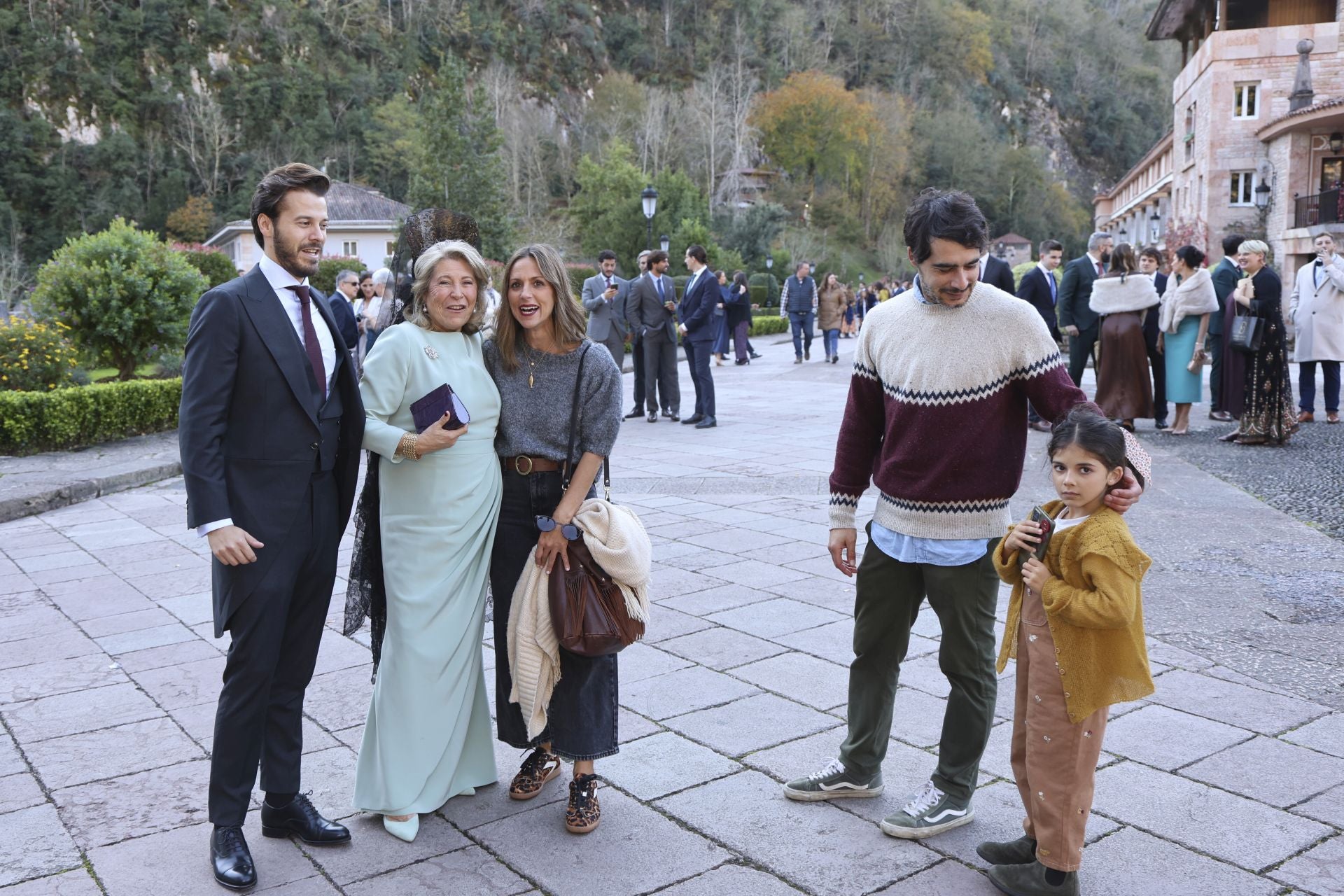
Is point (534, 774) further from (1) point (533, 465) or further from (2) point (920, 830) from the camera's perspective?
(2) point (920, 830)

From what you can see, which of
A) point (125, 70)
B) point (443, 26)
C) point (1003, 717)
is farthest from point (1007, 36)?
point (1003, 717)

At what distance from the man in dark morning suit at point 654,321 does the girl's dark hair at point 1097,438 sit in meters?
9.28

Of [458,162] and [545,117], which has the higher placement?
[545,117]

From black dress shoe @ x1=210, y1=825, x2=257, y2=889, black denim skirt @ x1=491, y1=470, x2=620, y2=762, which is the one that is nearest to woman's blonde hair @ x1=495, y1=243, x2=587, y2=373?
black denim skirt @ x1=491, y1=470, x2=620, y2=762

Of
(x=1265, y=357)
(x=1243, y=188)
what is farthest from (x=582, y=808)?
(x=1243, y=188)

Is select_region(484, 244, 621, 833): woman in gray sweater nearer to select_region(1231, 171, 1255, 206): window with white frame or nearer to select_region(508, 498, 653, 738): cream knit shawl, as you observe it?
select_region(508, 498, 653, 738): cream knit shawl

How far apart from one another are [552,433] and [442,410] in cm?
33

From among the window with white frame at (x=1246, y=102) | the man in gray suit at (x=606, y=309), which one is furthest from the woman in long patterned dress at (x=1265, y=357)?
the window with white frame at (x=1246, y=102)

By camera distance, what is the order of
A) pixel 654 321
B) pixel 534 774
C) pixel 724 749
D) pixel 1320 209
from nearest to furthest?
pixel 534 774, pixel 724 749, pixel 654 321, pixel 1320 209

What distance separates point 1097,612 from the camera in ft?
7.80

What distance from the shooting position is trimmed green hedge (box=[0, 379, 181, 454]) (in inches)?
Result: 380

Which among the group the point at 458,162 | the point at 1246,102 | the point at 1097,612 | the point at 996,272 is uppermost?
the point at 458,162

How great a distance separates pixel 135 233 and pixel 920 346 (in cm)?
1215

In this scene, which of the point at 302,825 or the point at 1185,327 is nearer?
the point at 302,825
